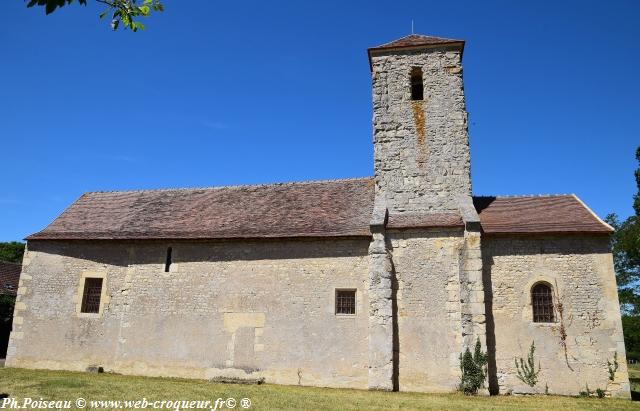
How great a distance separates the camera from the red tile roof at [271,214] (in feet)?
43.4

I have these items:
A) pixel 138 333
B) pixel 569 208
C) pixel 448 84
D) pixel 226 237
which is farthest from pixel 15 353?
pixel 569 208

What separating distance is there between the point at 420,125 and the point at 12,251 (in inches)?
1523

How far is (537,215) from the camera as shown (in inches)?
531

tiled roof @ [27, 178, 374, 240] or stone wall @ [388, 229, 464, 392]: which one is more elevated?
tiled roof @ [27, 178, 374, 240]

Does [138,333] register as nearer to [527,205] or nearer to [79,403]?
[79,403]

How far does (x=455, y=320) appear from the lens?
39.4ft

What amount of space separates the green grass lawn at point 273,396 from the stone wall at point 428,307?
2.28 feet

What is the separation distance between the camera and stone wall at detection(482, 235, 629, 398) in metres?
11.6

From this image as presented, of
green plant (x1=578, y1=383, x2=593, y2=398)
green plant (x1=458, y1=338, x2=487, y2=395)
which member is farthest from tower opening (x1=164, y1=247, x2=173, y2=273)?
green plant (x1=578, y1=383, x2=593, y2=398)

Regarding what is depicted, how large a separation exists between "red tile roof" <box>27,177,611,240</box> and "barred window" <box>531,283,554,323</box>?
1.60 m

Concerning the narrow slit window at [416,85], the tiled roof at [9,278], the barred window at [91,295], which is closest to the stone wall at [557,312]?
the narrow slit window at [416,85]

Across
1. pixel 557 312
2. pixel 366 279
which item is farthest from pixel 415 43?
pixel 557 312

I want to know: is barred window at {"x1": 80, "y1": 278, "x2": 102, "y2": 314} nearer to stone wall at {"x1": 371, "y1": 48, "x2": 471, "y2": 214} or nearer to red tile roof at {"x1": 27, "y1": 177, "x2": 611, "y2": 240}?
red tile roof at {"x1": 27, "y1": 177, "x2": 611, "y2": 240}

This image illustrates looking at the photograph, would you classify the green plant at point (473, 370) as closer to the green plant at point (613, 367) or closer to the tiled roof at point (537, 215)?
the green plant at point (613, 367)
